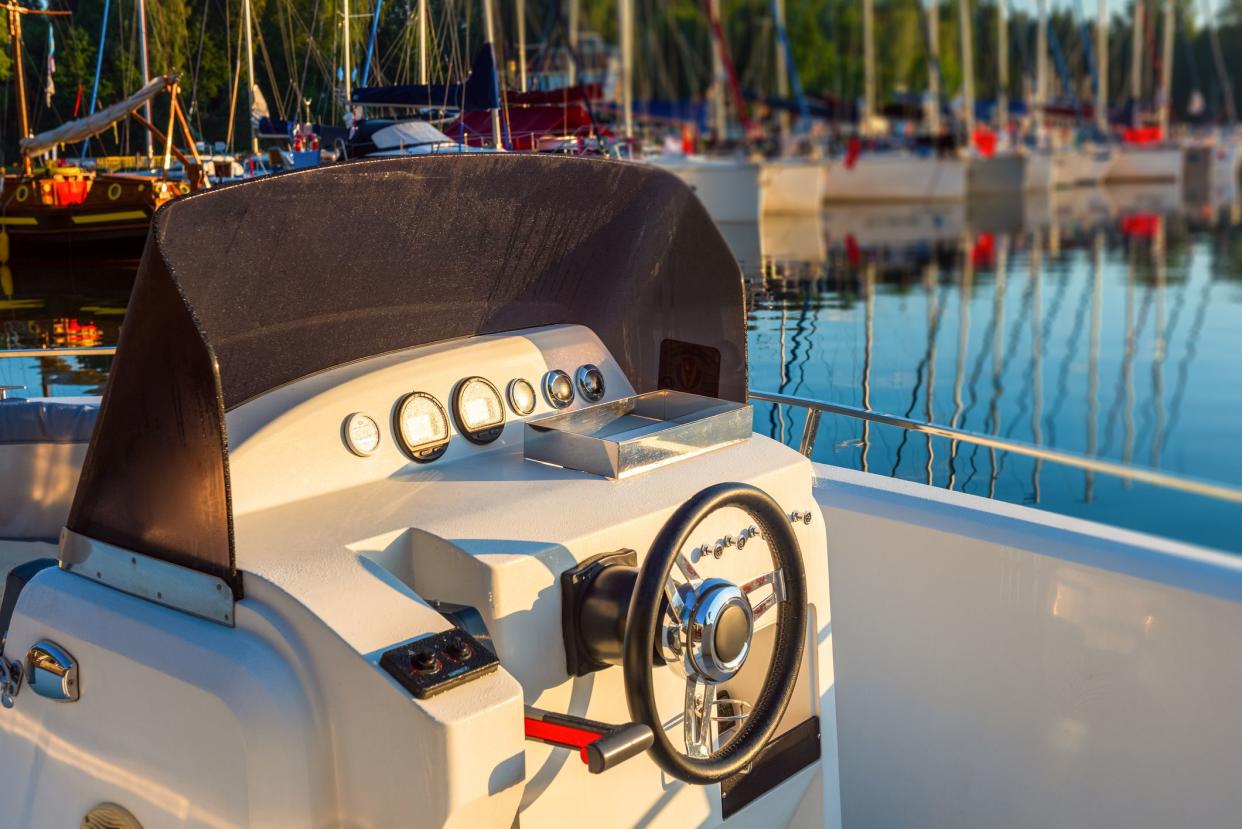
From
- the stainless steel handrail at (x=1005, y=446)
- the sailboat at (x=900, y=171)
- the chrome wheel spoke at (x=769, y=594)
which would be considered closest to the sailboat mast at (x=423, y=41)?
the stainless steel handrail at (x=1005, y=446)

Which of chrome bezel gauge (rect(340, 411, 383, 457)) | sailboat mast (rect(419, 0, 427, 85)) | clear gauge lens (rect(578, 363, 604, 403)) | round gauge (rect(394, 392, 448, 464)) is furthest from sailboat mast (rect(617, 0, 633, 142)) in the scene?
chrome bezel gauge (rect(340, 411, 383, 457))

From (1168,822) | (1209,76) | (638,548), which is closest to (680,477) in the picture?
(638,548)

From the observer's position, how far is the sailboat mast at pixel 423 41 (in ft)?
10.6

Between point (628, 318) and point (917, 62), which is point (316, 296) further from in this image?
point (917, 62)

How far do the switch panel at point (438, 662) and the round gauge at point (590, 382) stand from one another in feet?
2.96

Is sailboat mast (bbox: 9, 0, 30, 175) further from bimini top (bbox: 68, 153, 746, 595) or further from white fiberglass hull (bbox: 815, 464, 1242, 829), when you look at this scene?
white fiberglass hull (bbox: 815, 464, 1242, 829)

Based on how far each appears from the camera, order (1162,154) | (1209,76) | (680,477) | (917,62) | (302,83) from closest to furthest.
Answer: (680,477), (302,83), (1162,154), (917,62), (1209,76)

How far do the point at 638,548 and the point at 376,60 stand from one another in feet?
5.67

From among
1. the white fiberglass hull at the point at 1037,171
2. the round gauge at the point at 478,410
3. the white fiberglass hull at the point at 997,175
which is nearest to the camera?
the round gauge at the point at 478,410

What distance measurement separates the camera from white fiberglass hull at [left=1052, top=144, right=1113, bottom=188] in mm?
40188

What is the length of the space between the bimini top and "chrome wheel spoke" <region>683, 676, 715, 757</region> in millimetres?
678

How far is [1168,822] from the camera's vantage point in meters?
2.20

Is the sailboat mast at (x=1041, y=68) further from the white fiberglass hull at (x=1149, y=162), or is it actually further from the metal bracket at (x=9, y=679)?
the metal bracket at (x=9, y=679)

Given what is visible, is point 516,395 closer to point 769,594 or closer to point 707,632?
point 769,594
